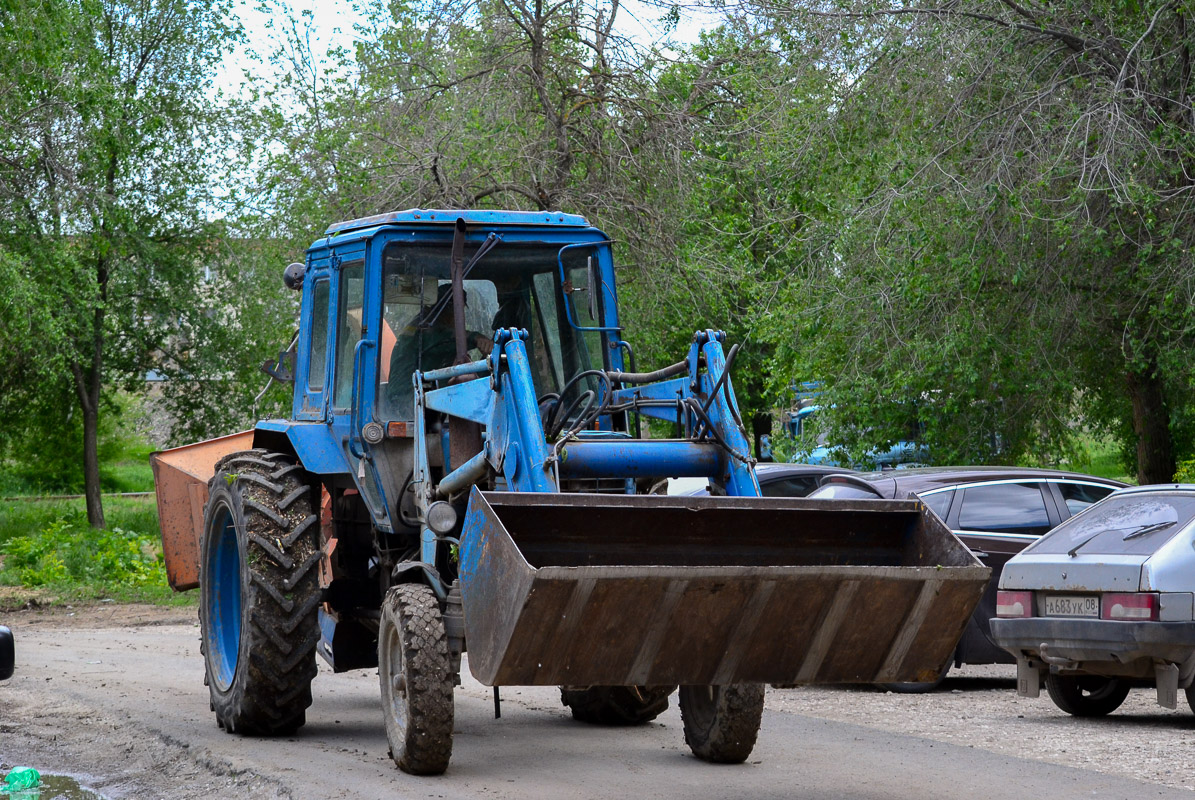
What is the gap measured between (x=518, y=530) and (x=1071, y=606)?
4131 mm

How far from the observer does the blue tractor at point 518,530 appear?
5910mm

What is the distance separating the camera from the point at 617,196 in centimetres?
1792

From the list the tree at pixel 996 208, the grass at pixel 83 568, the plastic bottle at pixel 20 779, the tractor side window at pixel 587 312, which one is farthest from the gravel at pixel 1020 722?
the grass at pixel 83 568

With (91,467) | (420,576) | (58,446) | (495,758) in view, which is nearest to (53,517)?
(91,467)

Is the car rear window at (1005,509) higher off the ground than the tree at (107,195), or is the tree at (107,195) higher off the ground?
the tree at (107,195)

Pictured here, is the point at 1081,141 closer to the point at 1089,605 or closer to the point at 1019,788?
the point at 1089,605

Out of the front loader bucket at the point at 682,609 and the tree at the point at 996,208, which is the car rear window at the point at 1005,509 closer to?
the tree at the point at 996,208

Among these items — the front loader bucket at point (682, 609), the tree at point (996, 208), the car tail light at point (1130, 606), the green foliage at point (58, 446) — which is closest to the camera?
the front loader bucket at point (682, 609)

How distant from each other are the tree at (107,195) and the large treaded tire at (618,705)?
13.6m

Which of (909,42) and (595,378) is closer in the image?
(595,378)

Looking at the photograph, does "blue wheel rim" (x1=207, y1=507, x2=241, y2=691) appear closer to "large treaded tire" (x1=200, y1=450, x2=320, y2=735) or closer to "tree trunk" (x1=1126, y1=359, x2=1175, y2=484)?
→ "large treaded tire" (x1=200, y1=450, x2=320, y2=735)

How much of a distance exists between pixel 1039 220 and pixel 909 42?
88.8 inches

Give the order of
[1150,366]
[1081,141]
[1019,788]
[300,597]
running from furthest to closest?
1. [1150,366]
2. [1081,141]
3. [300,597]
4. [1019,788]

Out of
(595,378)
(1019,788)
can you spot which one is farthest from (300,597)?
(1019,788)
